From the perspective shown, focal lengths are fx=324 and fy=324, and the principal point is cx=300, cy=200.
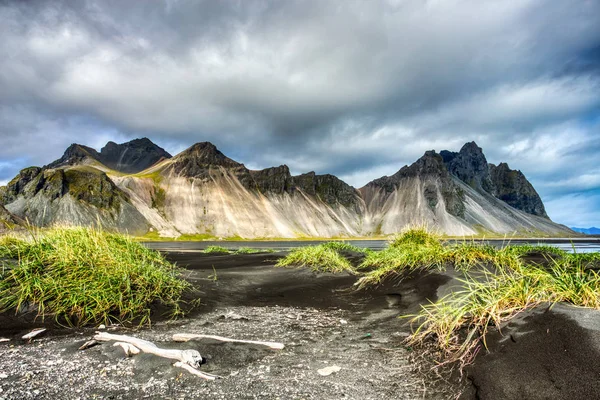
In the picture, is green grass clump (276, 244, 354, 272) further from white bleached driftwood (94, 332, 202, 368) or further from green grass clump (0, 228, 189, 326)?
white bleached driftwood (94, 332, 202, 368)

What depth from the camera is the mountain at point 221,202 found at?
11056 centimetres

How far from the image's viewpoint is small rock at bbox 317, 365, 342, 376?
466 centimetres

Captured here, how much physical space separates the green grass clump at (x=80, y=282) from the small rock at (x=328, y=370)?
14.1ft

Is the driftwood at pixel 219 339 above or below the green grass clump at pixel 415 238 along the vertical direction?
below

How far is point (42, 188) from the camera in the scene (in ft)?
359

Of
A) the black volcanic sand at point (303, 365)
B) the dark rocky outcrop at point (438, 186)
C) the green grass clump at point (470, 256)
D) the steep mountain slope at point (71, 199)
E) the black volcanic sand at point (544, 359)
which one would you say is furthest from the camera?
the dark rocky outcrop at point (438, 186)

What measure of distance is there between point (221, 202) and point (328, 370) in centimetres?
14686

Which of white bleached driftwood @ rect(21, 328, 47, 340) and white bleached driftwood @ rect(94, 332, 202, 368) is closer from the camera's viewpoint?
white bleached driftwood @ rect(94, 332, 202, 368)

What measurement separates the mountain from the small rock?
94.8m

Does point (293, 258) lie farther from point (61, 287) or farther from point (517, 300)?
point (517, 300)

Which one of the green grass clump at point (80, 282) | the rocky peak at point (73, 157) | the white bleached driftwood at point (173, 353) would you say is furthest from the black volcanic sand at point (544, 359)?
the rocky peak at point (73, 157)

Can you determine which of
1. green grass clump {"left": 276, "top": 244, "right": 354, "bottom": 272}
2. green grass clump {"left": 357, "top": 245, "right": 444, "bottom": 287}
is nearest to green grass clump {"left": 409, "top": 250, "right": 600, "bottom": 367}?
green grass clump {"left": 357, "top": 245, "right": 444, "bottom": 287}

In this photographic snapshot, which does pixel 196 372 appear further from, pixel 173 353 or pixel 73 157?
pixel 73 157

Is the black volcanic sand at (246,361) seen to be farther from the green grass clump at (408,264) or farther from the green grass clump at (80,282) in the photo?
the green grass clump at (408,264)
